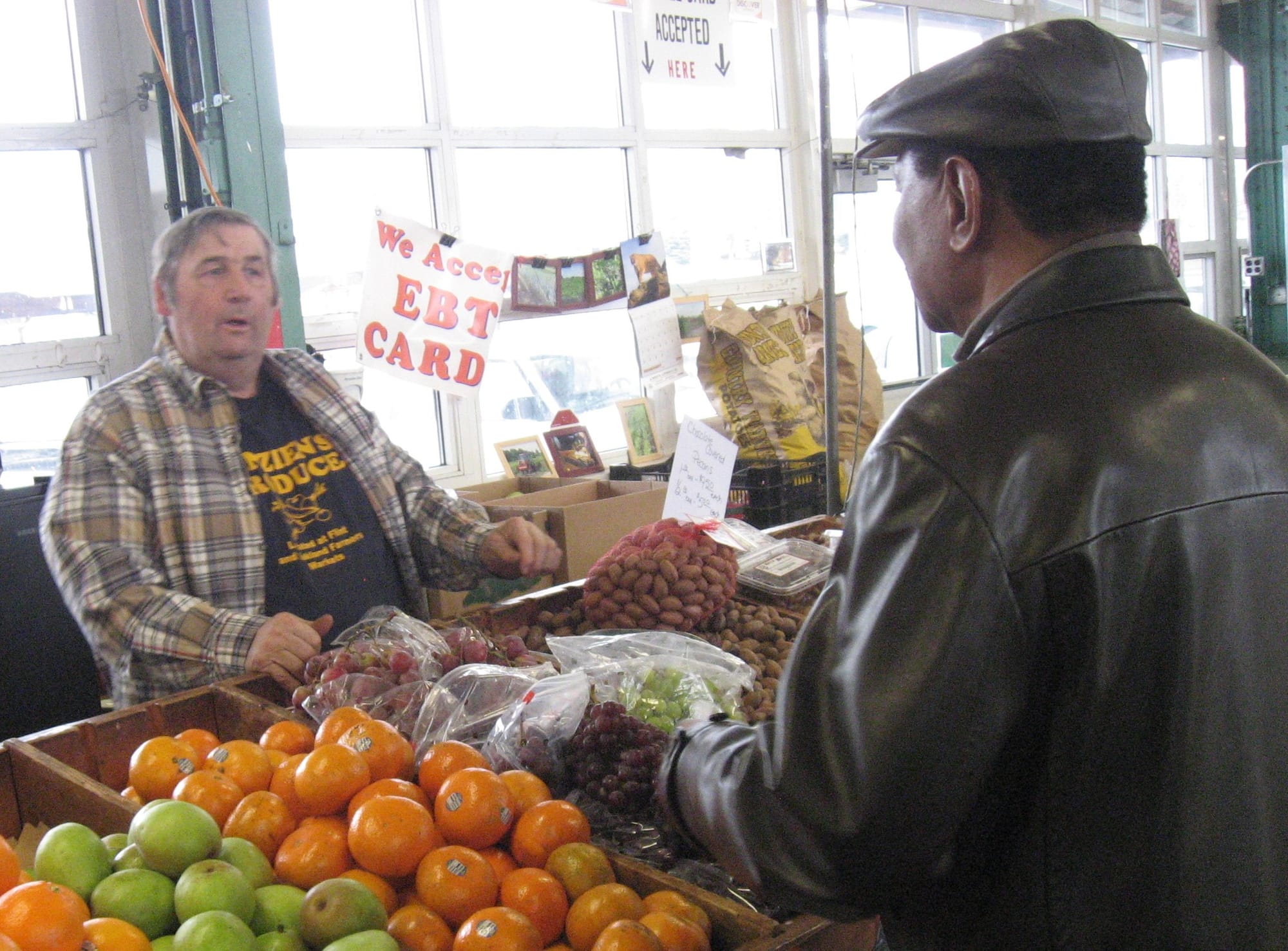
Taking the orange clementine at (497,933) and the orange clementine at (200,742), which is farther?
the orange clementine at (200,742)

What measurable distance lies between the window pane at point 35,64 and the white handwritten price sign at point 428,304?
109 centimetres

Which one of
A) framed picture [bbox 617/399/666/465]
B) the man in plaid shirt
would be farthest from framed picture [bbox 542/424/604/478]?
the man in plaid shirt

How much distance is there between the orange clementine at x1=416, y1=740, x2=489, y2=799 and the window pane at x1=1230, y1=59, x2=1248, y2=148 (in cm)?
927

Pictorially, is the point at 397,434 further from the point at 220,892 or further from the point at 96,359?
the point at 220,892

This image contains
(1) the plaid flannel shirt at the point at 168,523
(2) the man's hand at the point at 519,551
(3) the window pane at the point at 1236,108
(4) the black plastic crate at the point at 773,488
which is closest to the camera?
(1) the plaid flannel shirt at the point at 168,523

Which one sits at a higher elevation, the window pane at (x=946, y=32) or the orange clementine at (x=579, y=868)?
the window pane at (x=946, y=32)

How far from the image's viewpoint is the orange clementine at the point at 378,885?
3.61 ft

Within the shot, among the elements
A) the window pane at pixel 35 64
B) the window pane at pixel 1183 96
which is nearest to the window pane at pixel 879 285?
the window pane at pixel 1183 96

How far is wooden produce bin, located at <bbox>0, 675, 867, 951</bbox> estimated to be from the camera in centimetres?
106

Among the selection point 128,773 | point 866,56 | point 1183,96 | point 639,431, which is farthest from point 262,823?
point 1183,96

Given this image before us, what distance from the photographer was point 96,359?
347cm

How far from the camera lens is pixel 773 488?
3908 mm

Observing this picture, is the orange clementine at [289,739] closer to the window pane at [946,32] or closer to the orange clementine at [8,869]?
the orange clementine at [8,869]

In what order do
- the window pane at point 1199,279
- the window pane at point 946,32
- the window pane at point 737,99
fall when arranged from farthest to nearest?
the window pane at point 1199,279 → the window pane at point 946,32 → the window pane at point 737,99
